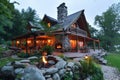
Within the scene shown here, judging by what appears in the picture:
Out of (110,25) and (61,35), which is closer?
(61,35)

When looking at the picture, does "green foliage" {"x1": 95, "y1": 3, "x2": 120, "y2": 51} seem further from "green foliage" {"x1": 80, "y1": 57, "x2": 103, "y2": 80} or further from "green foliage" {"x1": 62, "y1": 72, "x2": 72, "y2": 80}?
"green foliage" {"x1": 62, "y1": 72, "x2": 72, "y2": 80}

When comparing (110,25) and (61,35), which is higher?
(110,25)

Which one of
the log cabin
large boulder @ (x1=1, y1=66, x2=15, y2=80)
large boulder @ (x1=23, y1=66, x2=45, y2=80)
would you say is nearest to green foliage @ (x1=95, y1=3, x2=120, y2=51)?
the log cabin

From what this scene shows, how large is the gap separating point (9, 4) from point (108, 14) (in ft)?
135

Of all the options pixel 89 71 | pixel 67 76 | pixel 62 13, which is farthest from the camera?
pixel 62 13

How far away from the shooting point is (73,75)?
10.1 m

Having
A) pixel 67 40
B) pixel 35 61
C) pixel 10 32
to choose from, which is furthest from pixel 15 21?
pixel 35 61

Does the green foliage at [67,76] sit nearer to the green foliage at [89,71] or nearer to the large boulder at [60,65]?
the large boulder at [60,65]

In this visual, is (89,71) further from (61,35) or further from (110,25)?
(110,25)

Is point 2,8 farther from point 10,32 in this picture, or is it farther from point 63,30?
point 10,32

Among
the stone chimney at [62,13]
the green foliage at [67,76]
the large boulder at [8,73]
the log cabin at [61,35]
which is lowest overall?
the green foliage at [67,76]

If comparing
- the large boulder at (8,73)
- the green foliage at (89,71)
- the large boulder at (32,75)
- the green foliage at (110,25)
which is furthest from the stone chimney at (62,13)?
the green foliage at (110,25)

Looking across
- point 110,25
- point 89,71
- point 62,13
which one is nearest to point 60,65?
point 89,71

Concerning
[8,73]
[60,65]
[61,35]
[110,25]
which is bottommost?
[8,73]
